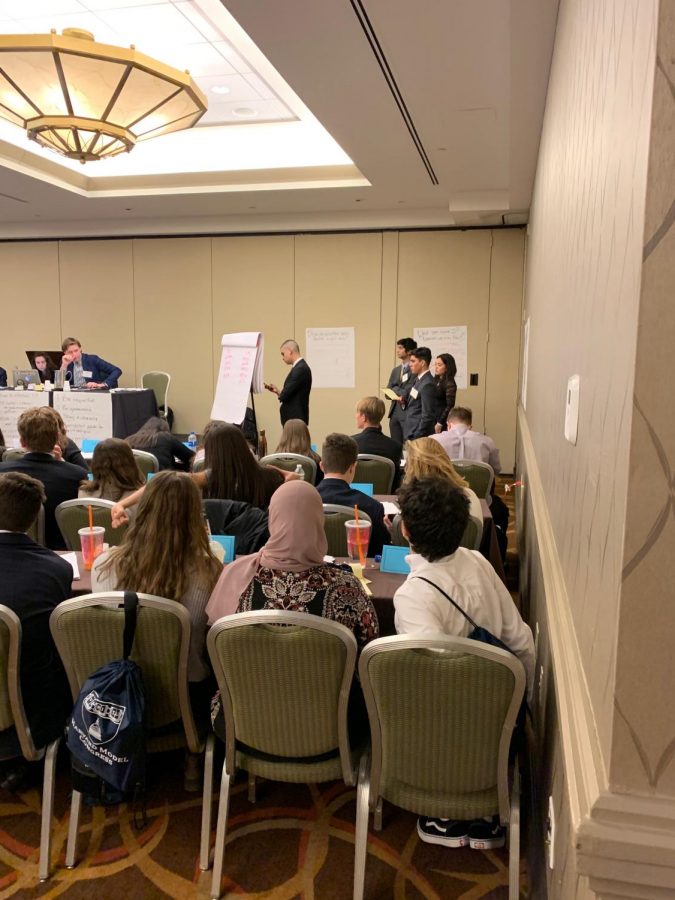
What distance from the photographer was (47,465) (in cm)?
362

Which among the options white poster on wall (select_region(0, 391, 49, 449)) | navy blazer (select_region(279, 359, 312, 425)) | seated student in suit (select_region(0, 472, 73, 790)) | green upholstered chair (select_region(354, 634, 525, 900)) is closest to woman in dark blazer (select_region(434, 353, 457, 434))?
navy blazer (select_region(279, 359, 312, 425))

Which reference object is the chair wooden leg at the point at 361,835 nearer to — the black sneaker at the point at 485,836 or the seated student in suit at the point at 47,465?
the black sneaker at the point at 485,836

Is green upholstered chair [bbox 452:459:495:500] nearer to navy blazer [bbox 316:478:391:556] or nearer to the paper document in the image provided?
navy blazer [bbox 316:478:391:556]

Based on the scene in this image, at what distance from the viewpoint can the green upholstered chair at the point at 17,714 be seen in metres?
1.92

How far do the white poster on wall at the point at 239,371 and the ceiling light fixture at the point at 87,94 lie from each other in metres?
1.56

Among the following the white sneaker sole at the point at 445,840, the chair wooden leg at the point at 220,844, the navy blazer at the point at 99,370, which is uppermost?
the navy blazer at the point at 99,370

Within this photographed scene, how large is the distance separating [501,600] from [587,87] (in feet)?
4.63

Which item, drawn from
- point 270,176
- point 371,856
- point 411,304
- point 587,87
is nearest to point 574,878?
point 371,856

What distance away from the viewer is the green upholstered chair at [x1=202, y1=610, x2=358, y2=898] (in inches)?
70.0

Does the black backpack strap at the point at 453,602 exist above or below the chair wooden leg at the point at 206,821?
above

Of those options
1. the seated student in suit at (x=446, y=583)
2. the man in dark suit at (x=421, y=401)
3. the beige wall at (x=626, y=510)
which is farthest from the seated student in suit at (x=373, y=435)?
the beige wall at (x=626, y=510)

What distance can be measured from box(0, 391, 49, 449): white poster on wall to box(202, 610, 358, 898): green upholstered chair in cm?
635

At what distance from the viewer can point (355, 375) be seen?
28.8 ft

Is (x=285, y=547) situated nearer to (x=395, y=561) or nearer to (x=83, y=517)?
(x=395, y=561)
